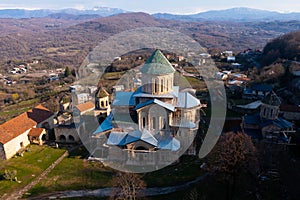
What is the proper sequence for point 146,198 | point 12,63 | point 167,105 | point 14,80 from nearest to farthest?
1. point 146,198
2. point 167,105
3. point 14,80
4. point 12,63

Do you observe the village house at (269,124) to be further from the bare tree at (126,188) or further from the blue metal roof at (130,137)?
the bare tree at (126,188)

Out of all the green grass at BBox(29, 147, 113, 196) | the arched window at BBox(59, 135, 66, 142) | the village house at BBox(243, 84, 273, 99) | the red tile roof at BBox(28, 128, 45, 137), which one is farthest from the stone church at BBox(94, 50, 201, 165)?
the village house at BBox(243, 84, 273, 99)

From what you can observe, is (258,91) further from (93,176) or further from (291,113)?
(93,176)

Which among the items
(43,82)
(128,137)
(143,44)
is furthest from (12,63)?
(128,137)

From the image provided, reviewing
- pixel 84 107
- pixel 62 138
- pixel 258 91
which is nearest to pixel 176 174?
pixel 62 138

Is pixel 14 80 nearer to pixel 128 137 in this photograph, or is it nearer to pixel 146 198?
pixel 128 137

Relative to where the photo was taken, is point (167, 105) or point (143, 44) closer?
point (167, 105)
